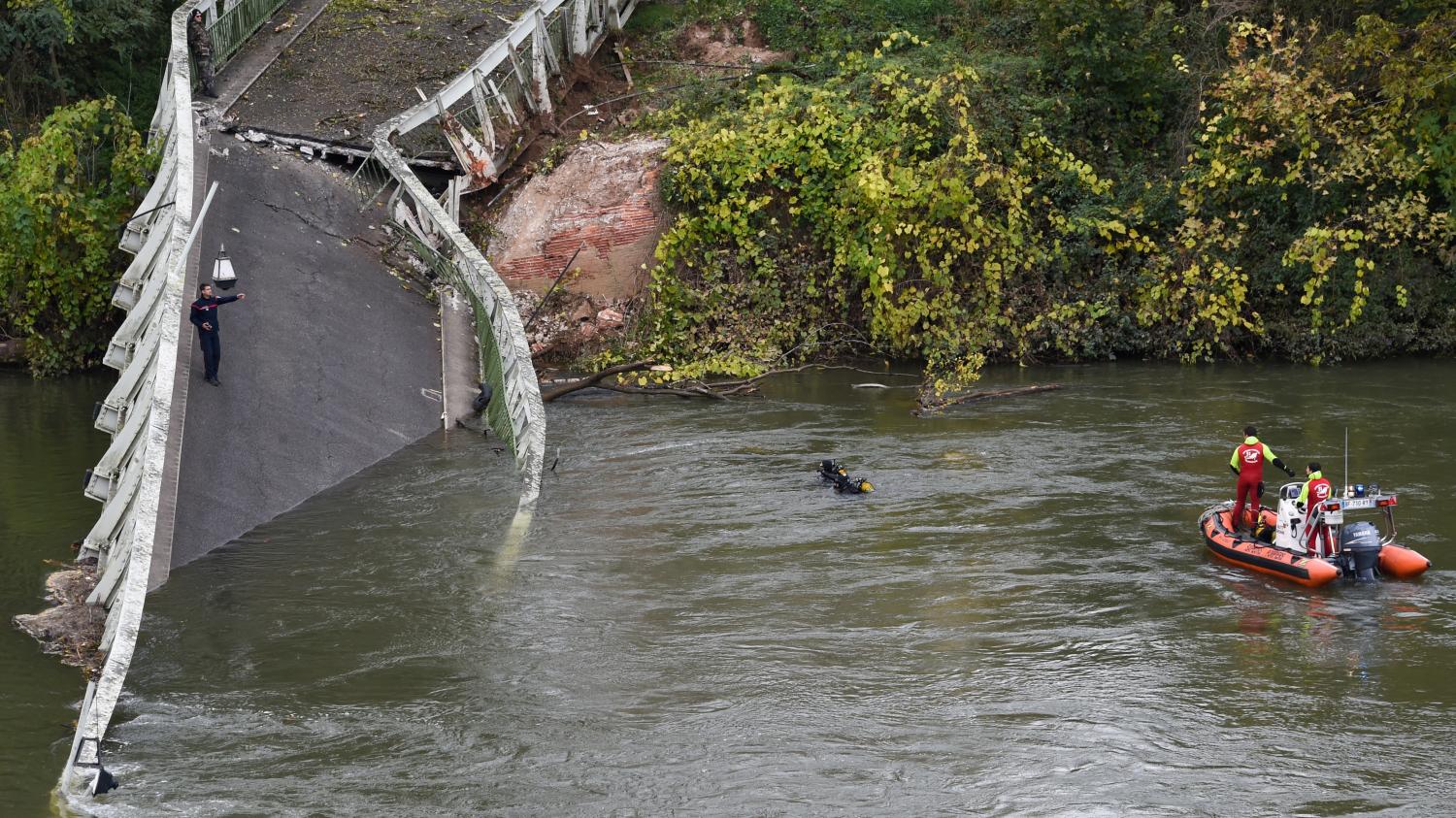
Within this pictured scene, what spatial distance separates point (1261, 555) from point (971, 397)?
7669mm

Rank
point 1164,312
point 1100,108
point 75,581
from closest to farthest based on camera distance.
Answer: point 75,581
point 1164,312
point 1100,108

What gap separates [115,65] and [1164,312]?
2069 centimetres

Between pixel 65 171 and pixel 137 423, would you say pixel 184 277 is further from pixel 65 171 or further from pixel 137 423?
pixel 65 171

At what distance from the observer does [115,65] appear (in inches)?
1135

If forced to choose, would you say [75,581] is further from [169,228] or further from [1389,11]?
[1389,11]

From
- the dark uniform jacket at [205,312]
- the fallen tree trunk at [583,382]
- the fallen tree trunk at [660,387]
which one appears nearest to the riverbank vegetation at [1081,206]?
the fallen tree trunk at [660,387]

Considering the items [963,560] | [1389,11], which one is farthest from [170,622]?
[1389,11]

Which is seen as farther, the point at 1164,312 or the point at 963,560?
the point at 1164,312

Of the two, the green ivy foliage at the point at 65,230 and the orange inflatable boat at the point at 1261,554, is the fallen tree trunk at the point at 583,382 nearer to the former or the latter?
the green ivy foliage at the point at 65,230

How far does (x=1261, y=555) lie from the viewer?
46.7ft

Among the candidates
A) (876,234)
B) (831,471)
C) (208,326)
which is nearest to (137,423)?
(208,326)

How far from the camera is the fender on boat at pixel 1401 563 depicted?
45.3 ft

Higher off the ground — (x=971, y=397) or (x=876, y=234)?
(x=876, y=234)

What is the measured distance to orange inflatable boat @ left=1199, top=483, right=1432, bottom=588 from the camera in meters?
13.8
